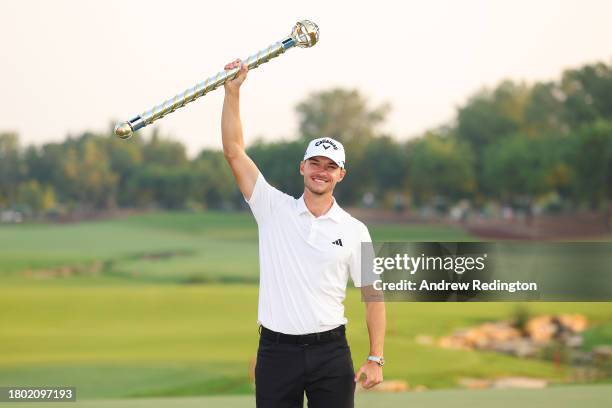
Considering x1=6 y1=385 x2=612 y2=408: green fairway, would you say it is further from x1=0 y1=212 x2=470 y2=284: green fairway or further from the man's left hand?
x1=0 y1=212 x2=470 y2=284: green fairway

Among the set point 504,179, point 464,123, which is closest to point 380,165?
point 464,123

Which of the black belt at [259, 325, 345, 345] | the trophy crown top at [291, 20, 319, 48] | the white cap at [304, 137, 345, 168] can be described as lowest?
the black belt at [259, 325, 345, 345]

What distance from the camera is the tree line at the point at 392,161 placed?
18297mm

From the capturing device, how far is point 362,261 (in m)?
3.57

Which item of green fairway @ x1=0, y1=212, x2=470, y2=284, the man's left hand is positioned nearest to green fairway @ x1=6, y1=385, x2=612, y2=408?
the man's left hand

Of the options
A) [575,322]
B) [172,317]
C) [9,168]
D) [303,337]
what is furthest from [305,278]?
[172,317]

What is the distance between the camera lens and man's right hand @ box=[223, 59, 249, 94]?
3668 mm

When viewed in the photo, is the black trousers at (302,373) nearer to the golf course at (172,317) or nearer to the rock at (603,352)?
the golf course at (172,317)

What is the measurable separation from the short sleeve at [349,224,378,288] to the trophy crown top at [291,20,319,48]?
878 millimetres

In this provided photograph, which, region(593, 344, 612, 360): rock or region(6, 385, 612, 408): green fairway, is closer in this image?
region(6, 385, 612, 408): green fairway

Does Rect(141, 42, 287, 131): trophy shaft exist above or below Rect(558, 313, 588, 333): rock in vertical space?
above

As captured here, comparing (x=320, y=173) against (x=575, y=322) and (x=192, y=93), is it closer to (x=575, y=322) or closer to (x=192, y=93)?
(x=192, y=93)

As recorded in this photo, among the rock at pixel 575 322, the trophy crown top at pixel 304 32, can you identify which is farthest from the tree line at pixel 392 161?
the trophy crown top at pixel 304 32

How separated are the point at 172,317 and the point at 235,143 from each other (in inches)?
660
